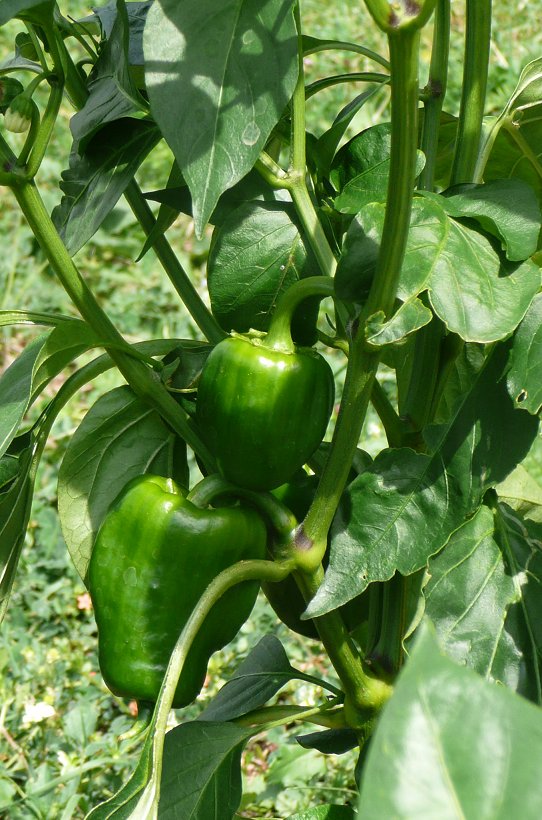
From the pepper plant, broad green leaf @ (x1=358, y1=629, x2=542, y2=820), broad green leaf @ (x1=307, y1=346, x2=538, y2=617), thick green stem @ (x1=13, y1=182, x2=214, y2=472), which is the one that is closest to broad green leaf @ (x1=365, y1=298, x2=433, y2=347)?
the pepper plant

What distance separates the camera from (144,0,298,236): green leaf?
1.90 feet

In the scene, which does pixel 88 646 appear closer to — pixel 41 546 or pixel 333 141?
pixel 41 546

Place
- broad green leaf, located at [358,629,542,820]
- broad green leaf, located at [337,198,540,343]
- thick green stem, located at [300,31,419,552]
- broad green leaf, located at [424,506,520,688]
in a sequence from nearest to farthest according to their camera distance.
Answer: broad green leaf, located at [358,629,542,820], thick green stem, located at [300,31,419,552], broad green leaf, located at [337,198,540,343], broad green leaf, located at [424,506,520,688]

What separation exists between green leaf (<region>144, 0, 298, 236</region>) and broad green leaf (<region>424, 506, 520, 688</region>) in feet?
1.08

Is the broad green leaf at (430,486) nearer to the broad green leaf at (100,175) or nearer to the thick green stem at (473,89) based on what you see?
the thick green stem at (473,89)

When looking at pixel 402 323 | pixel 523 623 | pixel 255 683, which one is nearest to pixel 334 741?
pixel 255 683

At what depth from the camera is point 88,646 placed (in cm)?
174

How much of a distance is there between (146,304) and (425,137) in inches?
70.1

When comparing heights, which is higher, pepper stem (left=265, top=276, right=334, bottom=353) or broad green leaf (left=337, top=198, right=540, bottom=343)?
broad green leaf (left=337, top=198, right=540, bottom=343)

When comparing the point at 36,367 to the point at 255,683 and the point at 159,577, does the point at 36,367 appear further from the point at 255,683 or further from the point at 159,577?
the point at 255,683

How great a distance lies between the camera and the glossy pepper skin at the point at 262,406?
746 millimetres

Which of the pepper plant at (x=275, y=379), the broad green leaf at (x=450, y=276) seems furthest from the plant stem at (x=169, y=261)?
the broad green leaf at (x=450, y=276)

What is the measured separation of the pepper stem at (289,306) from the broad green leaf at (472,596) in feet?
0.63

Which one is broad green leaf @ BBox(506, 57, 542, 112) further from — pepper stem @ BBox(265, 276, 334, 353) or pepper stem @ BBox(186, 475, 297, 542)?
pepper stem @ BBox(186, 475, 297, 542)
